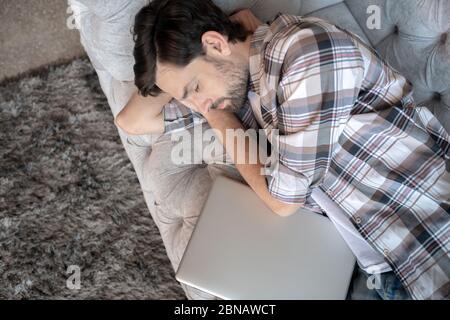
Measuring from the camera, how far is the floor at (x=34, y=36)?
1.28 metres

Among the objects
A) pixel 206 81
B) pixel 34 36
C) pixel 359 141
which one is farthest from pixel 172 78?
pixel 34 36

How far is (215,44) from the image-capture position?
2.38ft

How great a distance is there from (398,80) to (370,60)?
0.24 ft

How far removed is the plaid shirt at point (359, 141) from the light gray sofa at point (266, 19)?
0.09m

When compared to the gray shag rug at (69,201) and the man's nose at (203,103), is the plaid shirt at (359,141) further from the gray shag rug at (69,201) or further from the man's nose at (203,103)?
the gray shag rug at (69,201)

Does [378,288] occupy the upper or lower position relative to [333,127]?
lower

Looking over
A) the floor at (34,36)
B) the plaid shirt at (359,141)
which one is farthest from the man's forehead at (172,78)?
the floor at (34,36)

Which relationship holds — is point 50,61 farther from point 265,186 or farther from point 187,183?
point 265,186

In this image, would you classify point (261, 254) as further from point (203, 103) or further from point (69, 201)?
point (69, 201)

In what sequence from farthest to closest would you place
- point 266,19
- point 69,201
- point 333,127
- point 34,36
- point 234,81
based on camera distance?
1. point 34,36
2. point 69,201
3. point 266,19
4. point 234,81
5. point 333,127

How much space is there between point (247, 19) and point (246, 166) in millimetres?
260

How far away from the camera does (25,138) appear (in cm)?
119

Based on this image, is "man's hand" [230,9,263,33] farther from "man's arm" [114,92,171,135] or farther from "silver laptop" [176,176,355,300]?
"silver laptop" [176,176,355,300]
